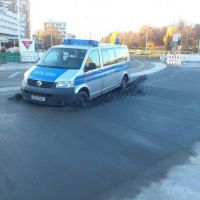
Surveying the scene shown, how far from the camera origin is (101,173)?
4.40 m

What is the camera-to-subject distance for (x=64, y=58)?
8.76 meters

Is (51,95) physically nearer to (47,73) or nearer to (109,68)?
(47,73)

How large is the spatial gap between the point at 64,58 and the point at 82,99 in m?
1.44

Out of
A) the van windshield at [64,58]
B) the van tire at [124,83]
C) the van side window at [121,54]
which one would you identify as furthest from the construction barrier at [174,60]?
the van windshield at [64,58]

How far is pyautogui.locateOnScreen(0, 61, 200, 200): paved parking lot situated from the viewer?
396 cm

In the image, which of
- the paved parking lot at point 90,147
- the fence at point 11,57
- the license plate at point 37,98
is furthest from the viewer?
the fence at point 11,57

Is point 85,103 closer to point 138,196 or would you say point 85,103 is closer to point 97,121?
point 97,121

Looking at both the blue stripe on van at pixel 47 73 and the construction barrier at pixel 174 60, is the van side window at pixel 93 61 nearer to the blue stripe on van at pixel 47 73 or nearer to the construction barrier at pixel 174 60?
the blue stripe on van at pixel 47 73

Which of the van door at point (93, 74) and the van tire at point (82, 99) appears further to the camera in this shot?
the van door at point (93, 74)

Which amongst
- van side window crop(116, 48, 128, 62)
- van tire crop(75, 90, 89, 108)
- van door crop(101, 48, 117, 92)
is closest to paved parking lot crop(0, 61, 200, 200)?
van tire crop(75, 90, 89, 108)

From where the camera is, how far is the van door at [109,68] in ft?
31.6

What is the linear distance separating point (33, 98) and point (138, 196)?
5089 millimetres

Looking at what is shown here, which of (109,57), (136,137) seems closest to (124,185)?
(136,137)

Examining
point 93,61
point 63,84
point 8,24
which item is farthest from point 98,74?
point 8,24
